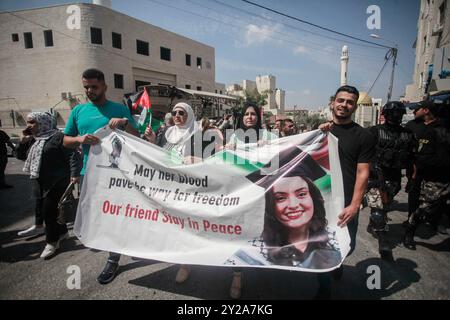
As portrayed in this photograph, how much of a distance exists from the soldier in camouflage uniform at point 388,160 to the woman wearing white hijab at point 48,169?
4355 millimetres

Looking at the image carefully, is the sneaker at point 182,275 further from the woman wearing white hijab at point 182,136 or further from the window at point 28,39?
the window at point 28,39

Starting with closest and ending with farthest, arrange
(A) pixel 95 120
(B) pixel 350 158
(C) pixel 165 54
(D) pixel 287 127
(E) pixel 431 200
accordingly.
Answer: (B) pixel 350 158 < (A) pixel 95 120 < (E) pixel 431 200 < (D) pixel 287 127 < (C) pixel 165 54

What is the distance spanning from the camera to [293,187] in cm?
230

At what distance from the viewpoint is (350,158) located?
87.8 inches

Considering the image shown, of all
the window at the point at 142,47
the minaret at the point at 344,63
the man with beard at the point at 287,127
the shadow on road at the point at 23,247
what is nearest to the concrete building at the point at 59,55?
the window at the point at 142,47

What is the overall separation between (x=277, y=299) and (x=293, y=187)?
1.14 meters

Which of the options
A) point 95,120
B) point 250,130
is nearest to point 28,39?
point 95,120

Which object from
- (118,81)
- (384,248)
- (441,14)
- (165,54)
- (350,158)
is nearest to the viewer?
(350,158)

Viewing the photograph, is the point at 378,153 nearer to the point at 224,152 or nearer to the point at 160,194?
the point at 224,152

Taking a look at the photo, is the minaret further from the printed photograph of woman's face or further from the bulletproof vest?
the printed photograph of woman's face

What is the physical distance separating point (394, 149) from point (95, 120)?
13.3ft

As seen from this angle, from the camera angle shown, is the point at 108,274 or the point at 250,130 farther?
the point at 250,130

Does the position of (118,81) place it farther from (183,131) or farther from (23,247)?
(183,131)

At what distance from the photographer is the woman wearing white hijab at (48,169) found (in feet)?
10.7
